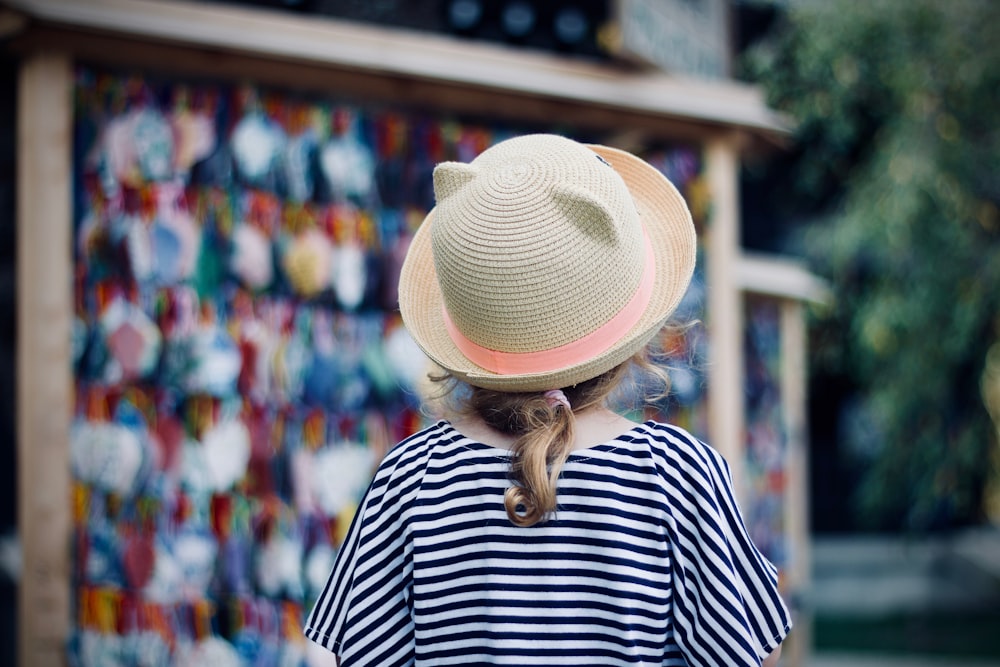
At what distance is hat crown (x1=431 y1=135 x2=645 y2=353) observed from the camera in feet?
4.29

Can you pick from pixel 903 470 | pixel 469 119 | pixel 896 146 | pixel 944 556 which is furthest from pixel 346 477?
pixel 944 556

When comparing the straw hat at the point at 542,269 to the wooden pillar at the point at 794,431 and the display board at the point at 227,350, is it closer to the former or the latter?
the display board at the point at 227,350

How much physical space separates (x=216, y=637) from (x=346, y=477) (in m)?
0.59

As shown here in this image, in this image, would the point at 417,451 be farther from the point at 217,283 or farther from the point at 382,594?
the point at 217,283

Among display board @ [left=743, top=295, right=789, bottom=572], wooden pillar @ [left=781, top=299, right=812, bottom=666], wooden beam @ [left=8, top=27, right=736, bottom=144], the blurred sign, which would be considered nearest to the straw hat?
wooden beam @ [left=8, top=27, right=736, bottom=144]

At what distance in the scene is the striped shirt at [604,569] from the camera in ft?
4.22

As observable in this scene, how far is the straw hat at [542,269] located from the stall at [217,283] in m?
1.41

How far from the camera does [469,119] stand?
136 inches

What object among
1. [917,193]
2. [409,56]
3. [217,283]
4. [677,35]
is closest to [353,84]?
[409,56]

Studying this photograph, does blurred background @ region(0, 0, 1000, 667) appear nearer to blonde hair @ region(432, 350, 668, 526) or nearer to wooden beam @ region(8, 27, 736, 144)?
wooden beam @ region(8, 27, 736, 144)

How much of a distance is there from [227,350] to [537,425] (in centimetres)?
188

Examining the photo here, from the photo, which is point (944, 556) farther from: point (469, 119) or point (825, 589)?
point (469, 119)

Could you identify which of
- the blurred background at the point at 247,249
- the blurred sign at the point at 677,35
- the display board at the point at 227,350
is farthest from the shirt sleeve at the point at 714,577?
the blurred sign at the point at 677,35

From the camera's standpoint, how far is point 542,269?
1.31 m
